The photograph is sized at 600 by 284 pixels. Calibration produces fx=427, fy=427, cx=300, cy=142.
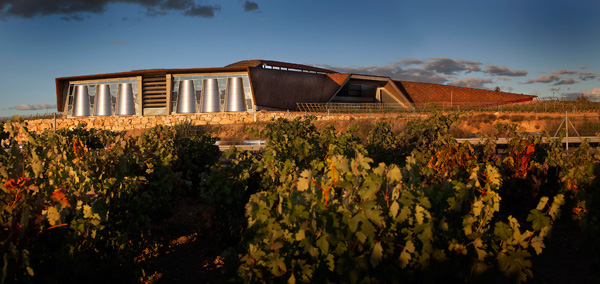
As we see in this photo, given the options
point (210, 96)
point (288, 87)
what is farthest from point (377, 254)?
point (288, 87)

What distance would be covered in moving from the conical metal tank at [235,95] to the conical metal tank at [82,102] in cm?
1395

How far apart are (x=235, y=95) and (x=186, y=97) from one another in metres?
4.58

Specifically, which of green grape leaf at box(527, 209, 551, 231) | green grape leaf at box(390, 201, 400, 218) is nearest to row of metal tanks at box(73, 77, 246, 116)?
green grape leaf at box(527, 209, 551, 231)

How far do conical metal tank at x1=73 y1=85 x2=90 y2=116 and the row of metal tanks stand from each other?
A: 965 millimetres

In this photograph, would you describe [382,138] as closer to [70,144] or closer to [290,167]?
[290,167]

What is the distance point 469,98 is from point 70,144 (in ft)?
149

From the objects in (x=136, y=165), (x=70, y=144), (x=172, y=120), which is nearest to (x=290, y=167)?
(x=136, y=165)

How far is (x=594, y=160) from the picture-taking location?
297 inches

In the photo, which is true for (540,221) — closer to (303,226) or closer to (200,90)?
(303,226)

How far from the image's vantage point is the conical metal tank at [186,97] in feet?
128

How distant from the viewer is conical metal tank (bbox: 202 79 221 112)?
38.7m

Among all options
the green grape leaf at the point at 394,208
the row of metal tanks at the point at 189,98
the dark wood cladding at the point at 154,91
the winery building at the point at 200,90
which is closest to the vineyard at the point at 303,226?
the green grape leaf at the point at 394,208

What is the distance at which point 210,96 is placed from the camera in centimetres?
3872

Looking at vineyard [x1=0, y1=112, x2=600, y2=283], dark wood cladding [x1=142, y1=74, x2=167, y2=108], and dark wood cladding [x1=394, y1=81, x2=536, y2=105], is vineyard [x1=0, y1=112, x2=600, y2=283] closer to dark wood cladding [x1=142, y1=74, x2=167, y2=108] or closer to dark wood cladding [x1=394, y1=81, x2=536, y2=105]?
dark wood cladding [x1=142, y1=74, x2=167, y2=108]
